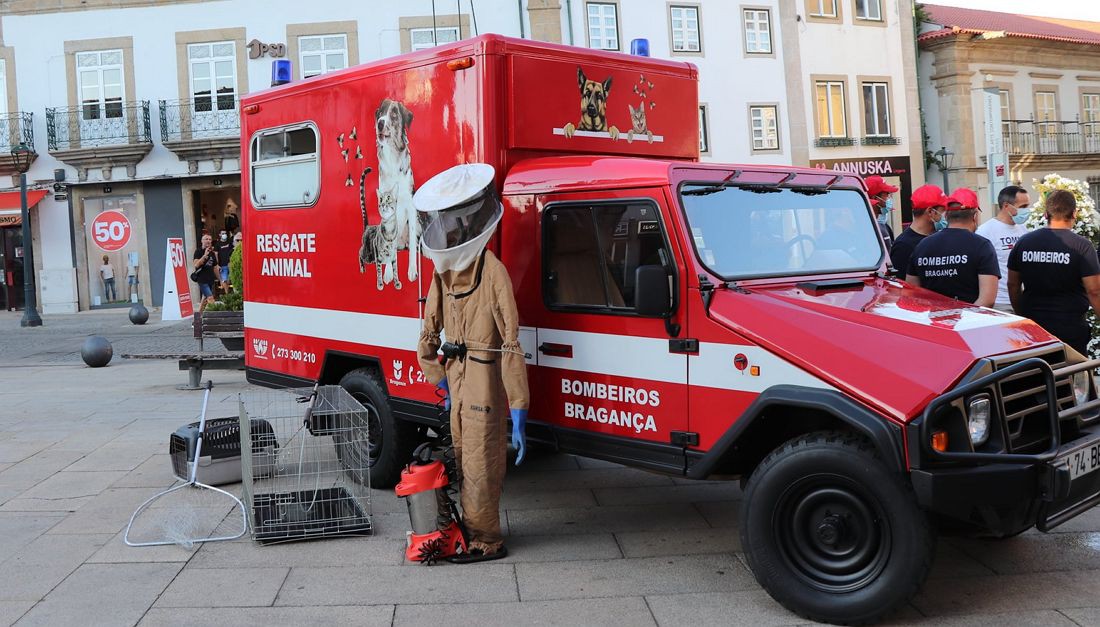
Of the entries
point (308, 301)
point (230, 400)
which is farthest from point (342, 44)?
point (308, 301)

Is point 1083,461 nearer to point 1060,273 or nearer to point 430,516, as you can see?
point 1060,273

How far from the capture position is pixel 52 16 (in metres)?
28.5

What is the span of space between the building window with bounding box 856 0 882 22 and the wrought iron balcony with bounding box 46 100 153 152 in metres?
21.9

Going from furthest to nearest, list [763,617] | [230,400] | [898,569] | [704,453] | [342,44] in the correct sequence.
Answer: [342,44] → [230,400] → [704,453] → [763,617] → [898,569]

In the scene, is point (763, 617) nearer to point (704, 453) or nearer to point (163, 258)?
point (704, 453)

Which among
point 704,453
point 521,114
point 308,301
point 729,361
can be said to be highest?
point 521,114

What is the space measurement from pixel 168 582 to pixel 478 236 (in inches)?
92.0

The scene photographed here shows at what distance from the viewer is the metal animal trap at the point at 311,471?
6141mm

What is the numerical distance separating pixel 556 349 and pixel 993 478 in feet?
7.65

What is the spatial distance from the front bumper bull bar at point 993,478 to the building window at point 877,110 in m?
31.1

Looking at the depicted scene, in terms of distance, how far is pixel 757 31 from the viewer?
31.9 m

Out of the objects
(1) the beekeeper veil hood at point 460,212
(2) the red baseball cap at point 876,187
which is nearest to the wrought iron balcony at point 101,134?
(2) the red baseball cap at point 876,187

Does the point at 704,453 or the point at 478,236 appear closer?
the point at 704,453

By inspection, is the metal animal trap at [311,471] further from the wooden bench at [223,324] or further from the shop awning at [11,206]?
the shop awning at [11,206]
